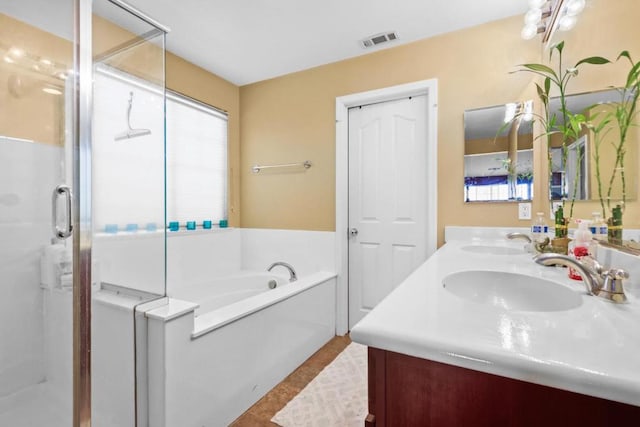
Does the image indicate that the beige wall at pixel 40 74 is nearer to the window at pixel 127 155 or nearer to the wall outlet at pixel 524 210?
the window at pixel 127 155

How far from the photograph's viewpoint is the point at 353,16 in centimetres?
210

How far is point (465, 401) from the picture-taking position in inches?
20.9

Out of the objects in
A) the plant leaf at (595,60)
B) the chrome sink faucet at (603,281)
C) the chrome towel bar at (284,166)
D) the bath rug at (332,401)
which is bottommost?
the bath rug at (332,401)

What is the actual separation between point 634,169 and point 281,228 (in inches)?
99.3

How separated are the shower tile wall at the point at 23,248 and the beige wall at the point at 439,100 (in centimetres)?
175

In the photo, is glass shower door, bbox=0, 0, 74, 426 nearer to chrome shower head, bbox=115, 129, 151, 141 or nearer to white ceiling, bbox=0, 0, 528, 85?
white ceiling, bbox=0, 0, 528, 85

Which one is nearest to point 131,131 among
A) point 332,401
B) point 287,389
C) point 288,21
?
point 288,21

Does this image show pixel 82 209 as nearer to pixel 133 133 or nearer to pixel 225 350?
pixel 133 133

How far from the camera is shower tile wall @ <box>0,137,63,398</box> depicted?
155cm

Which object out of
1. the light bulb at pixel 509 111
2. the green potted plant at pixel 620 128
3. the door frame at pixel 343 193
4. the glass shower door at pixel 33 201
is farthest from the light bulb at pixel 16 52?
the light bulb at pixel 509 111

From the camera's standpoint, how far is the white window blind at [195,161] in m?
2.61

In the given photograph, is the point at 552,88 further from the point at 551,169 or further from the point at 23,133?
the point at 23,133

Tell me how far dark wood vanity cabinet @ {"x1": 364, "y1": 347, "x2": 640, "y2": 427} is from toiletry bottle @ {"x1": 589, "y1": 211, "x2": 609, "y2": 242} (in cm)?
81

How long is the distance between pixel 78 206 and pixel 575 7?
8.23 ft
